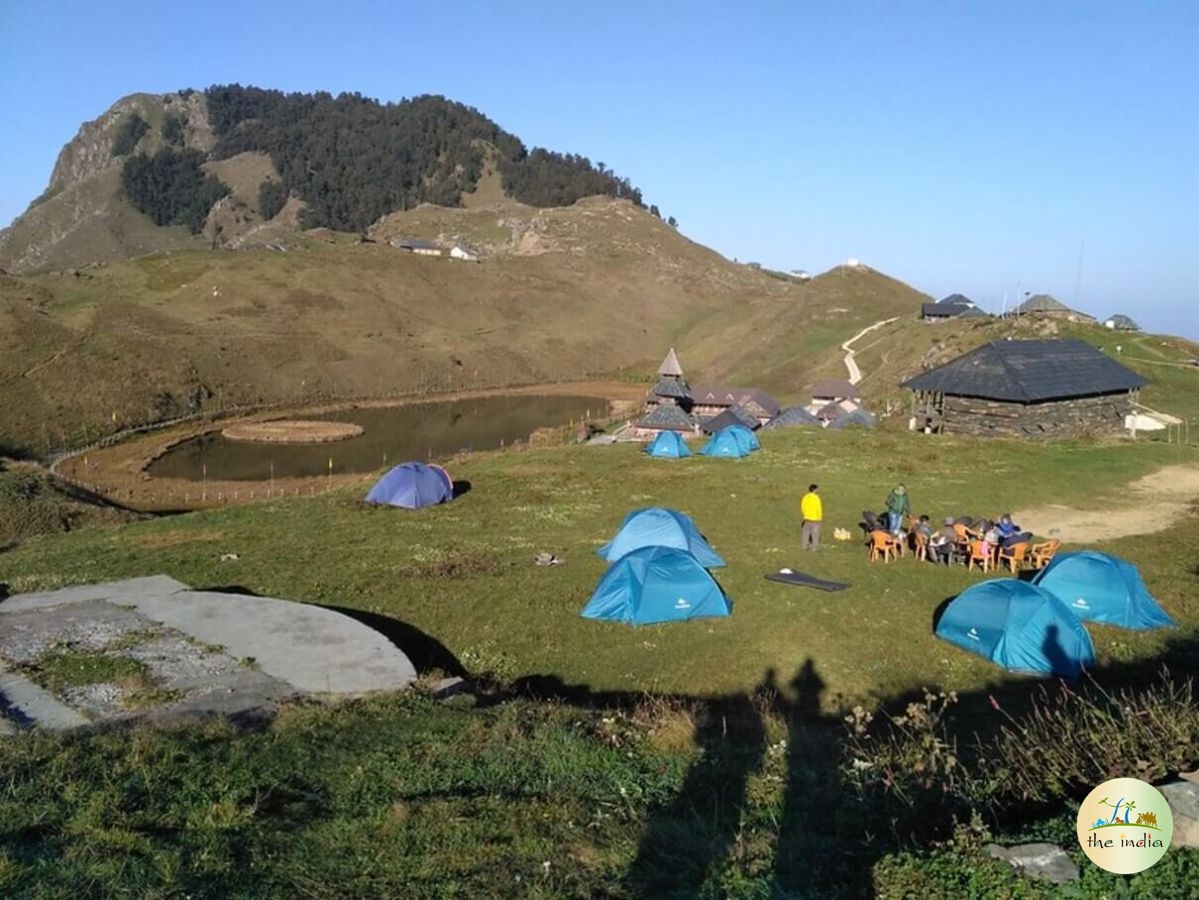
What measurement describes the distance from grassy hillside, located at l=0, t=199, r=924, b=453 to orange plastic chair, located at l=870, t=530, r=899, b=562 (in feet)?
162

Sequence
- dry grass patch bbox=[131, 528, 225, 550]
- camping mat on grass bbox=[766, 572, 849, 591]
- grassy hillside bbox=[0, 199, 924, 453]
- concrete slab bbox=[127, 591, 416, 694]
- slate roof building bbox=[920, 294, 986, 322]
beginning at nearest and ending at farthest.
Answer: concrete slab bbox=[127, 591, 416, 694], camping mat on grass bbox=[766, 572, 849, 591], dry grass patch bbox=[131, 528, 225, 550], grassy hillside bbox=[0, 199, 924, 453], slate roof building bbox=[920, 294, 986, 322]

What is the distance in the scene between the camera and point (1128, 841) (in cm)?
653

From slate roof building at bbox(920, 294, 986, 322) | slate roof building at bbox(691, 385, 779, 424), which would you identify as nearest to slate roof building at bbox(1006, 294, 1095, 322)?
slate roof building at bbox(920, 294, 986, 322)

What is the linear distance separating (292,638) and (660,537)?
931cm

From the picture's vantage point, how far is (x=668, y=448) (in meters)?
38.2

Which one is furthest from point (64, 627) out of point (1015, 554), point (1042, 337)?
point (1042, 337)

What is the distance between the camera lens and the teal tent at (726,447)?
38281 mm

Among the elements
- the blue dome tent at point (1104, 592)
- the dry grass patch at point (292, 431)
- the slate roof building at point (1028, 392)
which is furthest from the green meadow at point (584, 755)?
the dry grass patch at point (292, 431)

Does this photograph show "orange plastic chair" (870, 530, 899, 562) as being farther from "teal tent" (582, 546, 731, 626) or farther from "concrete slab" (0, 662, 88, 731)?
"concrete slab" (0, 662, 88, 731)

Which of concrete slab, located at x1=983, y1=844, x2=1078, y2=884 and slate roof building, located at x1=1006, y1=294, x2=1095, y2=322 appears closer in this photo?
concrete slab, located at x1=983, y1=844, x2=1078, y2=884

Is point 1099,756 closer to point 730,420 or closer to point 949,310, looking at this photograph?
point 730,420

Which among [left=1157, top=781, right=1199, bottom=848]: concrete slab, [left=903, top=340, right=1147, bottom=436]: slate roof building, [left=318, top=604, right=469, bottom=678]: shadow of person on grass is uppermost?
[left=903, top=340, right=1147, bottom=436]: slate roof building

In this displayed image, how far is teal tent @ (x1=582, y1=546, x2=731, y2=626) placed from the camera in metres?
18.3

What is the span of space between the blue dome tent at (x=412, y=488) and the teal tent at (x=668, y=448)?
10.9m
